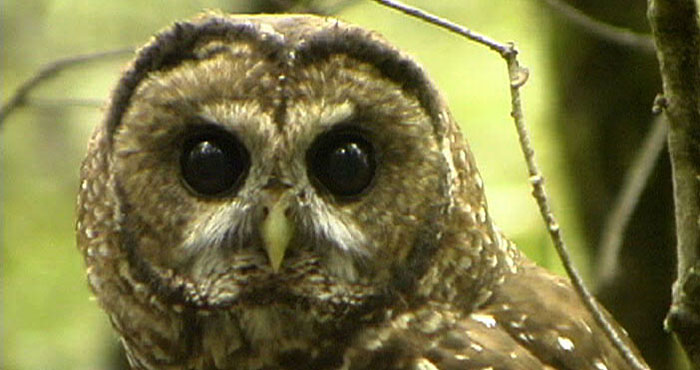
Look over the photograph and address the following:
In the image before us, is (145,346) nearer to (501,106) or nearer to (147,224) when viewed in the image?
(147,224)

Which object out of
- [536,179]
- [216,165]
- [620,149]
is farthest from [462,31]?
[620,149]

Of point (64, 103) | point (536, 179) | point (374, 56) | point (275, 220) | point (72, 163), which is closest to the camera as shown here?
point (536, 179)

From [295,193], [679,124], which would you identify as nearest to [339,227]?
[295,193]

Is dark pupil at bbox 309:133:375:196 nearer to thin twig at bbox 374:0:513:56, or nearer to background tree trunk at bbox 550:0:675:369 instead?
thin twig at bbox 374:0:513:56

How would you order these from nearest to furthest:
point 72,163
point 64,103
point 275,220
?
point 275,220, point 64,103, point 72,163

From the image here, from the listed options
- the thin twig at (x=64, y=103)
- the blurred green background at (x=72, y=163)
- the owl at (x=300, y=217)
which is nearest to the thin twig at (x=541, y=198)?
the owl at (x=300, y=217)

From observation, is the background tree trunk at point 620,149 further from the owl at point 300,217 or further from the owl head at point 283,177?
the owl head at point 283,177

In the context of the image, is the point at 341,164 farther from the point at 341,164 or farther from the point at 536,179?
the point at 536,179

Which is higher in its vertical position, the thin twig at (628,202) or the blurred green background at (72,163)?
the blurred green background at (72,163)

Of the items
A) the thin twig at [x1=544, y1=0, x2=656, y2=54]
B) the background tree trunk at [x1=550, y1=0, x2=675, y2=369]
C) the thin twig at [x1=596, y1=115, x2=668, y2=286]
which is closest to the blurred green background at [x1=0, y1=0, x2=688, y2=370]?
the background tree trunk at [x1=550, y1=0, x2=675, y2=369]
